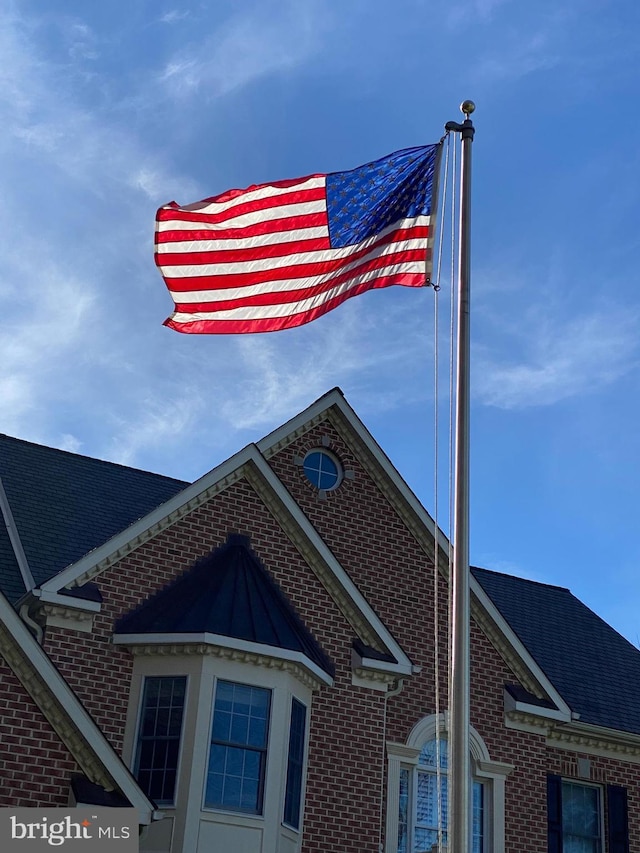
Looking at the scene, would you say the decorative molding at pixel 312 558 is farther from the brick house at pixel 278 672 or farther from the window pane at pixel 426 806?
the window pane at pixel 426 806

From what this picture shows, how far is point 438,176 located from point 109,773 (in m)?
7.98

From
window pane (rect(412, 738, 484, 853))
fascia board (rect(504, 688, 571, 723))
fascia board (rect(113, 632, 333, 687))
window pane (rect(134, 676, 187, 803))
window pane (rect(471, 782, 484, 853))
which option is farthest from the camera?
fascia board (rect(504, 688, 571, 723))

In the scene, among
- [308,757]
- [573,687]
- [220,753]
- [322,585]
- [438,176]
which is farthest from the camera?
[573,687]

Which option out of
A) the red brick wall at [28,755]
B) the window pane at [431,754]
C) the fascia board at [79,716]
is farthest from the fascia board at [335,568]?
the red brick wall at [28,755]

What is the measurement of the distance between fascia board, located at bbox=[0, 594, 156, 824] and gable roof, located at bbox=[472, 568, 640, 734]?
9577 millimetres

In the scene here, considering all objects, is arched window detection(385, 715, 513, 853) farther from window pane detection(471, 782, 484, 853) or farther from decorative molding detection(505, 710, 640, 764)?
decorative molding detection(505, 710, 640, 764)

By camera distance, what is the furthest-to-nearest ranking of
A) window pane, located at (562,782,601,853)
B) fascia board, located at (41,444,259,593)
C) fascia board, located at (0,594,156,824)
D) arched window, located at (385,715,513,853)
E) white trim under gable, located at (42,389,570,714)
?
1. window pane, located at (562,782,601,853)
2. arched window, located at (385,715,513,853)
3. white trim under gable, located at (42,389,570,714)
4. fascia board, located at (41,444,259,593)
5. fascia board, located at (0,594,156,824)

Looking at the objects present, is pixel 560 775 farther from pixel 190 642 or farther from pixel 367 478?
pixel 190 642

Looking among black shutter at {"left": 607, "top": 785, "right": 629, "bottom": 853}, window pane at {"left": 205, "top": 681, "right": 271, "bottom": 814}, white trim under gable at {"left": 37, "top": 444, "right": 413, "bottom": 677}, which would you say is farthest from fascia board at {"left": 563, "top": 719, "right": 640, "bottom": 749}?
window pane at {"left": 205, "top": 681, "right": 271, "bottom": 814}

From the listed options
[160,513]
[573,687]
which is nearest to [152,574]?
[160,513]

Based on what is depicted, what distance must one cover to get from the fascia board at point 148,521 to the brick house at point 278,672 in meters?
0.03

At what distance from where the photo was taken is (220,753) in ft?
51.1

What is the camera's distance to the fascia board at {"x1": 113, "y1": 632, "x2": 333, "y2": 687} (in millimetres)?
15750

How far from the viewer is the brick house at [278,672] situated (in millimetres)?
15102
